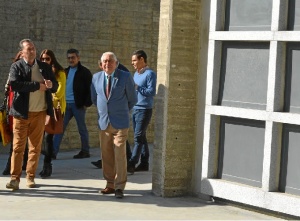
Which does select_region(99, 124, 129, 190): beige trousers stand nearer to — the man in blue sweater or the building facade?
the building facade

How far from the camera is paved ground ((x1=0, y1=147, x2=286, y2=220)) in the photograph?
26.5 ft

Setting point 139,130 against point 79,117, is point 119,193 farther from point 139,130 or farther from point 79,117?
point 79,117

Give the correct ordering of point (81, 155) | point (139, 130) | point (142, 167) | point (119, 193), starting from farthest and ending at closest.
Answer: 1. point (81, 155)
2. point (142, 167)
3. point (139, 130)
4. point (119, 193)

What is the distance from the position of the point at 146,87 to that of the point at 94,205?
103 inches

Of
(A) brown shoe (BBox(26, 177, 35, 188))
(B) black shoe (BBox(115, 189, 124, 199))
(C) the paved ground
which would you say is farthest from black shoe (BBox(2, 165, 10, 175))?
(B) black shoe (BBox(115, 189, 124, 199))

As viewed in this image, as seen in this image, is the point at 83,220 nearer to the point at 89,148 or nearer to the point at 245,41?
the point at 245,41

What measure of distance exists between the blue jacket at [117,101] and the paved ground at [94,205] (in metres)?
0.88

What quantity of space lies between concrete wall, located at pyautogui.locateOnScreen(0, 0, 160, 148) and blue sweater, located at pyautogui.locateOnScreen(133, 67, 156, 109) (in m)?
3.00

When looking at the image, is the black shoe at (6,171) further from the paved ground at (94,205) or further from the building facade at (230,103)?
the building facade at (230,103)

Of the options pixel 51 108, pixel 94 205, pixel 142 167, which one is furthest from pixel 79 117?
pixel 94 205

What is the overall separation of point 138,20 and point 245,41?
6184 millimetres

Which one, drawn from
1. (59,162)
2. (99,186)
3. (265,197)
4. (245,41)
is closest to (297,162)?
(265,197)

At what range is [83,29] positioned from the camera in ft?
45.6

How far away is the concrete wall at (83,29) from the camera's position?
1315cm
